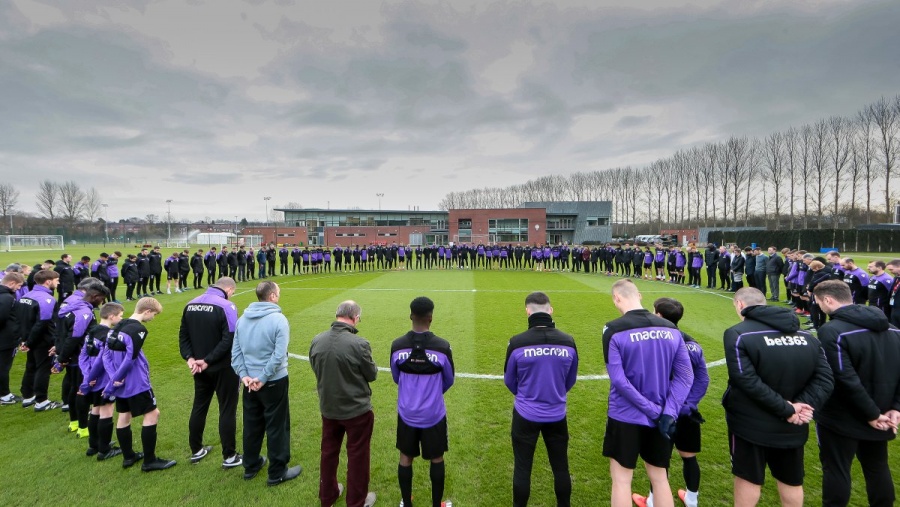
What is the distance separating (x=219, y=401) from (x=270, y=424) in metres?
0.82

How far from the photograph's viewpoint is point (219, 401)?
4.47 meters

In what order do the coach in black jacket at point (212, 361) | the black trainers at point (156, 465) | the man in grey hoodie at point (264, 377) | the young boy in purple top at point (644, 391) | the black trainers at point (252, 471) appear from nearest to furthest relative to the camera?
the young boy in purple top at point (644, 391) < the man in grey hoodie at point (264, 377) < the black trainers at point (252, 471) < the black trainers at point (156, 465) < the coach in black jacket at point (212, 361)

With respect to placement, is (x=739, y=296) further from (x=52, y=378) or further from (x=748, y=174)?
(x=748, y=174)

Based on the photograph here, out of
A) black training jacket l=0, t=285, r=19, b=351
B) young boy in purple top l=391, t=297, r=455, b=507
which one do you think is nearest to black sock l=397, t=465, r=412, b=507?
young boy in purple top l=391, t=297, r=455, b=507

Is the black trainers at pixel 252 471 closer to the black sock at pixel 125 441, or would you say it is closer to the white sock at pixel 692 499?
the black sock at pixel 125 441

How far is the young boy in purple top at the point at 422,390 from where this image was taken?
11.1 ft

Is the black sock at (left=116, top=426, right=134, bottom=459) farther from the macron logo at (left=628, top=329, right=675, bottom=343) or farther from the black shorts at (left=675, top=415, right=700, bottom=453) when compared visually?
the black shorts at (left=675, top=415, right=700, bottom=453)

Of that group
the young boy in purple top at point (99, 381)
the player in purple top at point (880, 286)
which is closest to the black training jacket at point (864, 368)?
the young boy in purple top at point (99, 381)

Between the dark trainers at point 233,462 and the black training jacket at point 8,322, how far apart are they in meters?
4.65

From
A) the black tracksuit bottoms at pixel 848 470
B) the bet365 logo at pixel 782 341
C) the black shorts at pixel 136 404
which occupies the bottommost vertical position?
the black tracksuit bottoms at pixel 848 470

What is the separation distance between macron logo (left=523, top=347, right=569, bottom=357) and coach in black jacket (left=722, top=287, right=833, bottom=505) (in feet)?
3.89

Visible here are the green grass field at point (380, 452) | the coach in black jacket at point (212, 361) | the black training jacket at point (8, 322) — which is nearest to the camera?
the green grass field at point (380, 452)

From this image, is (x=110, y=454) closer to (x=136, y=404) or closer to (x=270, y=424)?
(x=136, y=404)

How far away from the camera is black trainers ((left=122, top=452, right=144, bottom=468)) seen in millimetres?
4406
